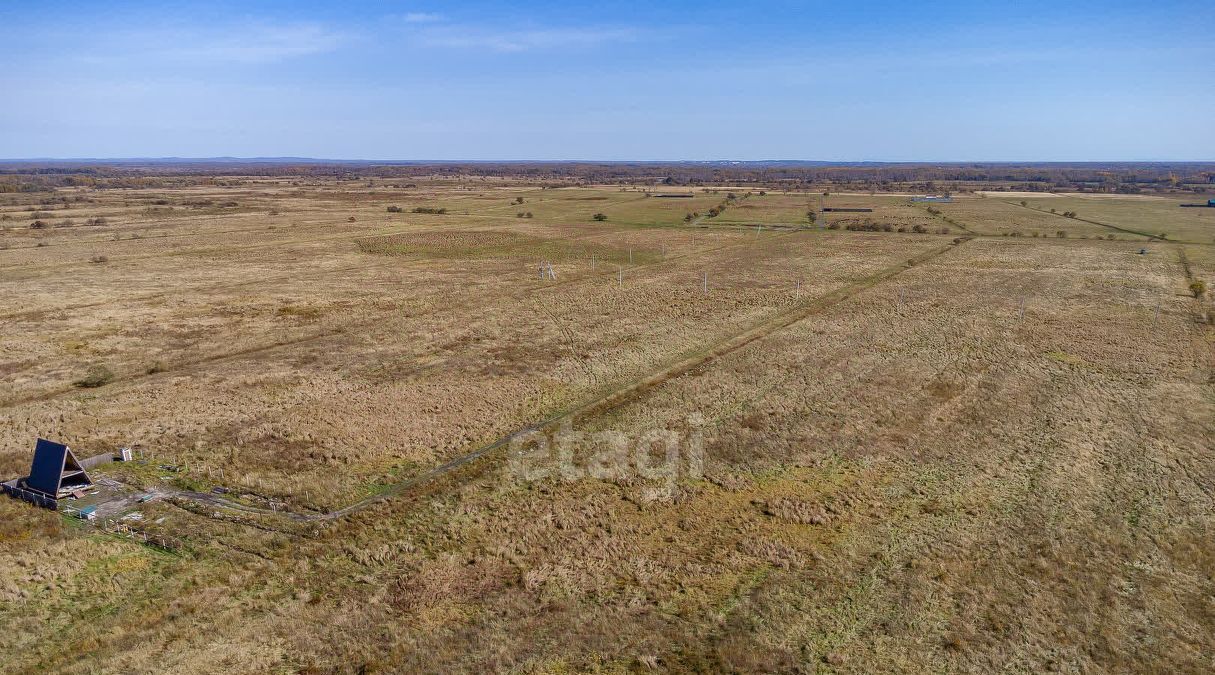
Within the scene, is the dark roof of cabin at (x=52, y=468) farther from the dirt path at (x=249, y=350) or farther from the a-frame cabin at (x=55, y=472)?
the dirt path at (x=249, y=350)

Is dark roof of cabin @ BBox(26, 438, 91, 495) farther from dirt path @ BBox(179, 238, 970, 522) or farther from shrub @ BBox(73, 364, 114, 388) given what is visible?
shrub @ BBox(73, 364, 114, 388)

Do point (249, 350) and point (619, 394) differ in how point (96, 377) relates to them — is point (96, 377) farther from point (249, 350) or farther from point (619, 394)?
point (619, 394)

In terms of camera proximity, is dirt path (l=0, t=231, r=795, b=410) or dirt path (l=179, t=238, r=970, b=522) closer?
dirt path (l=179, t=238, r=970, b=522)

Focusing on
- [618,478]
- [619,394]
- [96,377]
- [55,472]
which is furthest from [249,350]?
[618,478]

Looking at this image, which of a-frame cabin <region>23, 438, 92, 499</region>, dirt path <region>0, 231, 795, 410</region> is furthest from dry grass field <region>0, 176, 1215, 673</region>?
a-frame cabin <region>23, 438, 92, 499</region>

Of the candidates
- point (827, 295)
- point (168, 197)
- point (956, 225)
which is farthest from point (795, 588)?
point (168, 197)

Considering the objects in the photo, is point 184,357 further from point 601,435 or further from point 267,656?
point 267,656

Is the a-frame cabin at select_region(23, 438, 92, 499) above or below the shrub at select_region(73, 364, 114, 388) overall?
below
